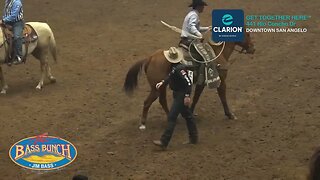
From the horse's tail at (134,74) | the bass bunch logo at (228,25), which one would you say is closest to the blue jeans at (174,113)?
the horse's tail at (134,74)

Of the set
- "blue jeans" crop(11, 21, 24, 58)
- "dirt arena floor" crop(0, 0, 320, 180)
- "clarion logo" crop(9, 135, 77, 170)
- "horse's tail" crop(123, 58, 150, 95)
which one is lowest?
"dirt arena floor" crop(0, 0, 320, 180)

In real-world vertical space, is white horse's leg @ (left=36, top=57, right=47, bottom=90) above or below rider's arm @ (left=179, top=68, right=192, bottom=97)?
below

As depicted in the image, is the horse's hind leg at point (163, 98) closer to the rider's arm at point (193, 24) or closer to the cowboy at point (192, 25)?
the cowboy at point (192, 25)

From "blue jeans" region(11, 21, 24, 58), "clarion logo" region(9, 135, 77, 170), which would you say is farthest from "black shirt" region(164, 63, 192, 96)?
"blue jeans" region(11, 21, 24, 58)

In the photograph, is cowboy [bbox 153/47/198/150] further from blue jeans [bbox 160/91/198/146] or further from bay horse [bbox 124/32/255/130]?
bay horse [bbox 124/32/255/130]

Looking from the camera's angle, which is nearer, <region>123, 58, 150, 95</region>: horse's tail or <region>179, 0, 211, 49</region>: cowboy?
<region>179, 0, 211, 49</region>: cowboy

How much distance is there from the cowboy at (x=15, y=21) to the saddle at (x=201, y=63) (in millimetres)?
4219

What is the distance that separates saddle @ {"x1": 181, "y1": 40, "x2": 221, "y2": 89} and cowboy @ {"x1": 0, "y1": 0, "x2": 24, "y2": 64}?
4219 mm

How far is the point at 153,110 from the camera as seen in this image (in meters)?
11.7

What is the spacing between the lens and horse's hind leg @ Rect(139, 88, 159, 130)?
407 inches

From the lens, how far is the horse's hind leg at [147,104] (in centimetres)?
1034

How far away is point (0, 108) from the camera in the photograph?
38.5 ft

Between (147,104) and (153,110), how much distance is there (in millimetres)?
1233

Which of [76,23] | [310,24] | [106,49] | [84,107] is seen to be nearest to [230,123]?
[84,107]
